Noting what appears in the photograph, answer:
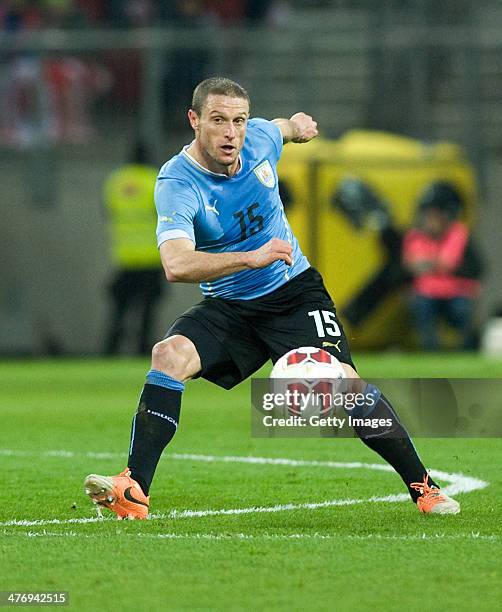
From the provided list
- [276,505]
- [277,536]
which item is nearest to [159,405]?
[276,505]

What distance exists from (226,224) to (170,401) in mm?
945

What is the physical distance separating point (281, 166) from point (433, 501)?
12.6 m

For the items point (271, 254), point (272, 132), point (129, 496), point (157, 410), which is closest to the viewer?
point (271, 254)

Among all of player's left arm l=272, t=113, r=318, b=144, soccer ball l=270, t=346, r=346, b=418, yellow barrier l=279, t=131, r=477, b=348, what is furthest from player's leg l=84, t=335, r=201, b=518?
yellow barrier l=279, t=131, r=477, b=348

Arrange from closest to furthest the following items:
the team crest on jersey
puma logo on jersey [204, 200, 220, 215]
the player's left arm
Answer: puma logo on jersey [204, 200, 220, 215] → the team crest on jersey → the player's left arm

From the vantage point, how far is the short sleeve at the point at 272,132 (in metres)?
A: 7.75

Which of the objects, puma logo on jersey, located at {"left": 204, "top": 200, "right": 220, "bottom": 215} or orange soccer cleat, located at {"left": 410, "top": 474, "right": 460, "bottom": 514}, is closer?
orange soccer cleat, located at {"left": 410, "top": 474, "right": 460, "bottom": 514}

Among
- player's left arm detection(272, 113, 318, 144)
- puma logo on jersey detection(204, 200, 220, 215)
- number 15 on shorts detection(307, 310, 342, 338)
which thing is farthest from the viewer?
player's left arm detection(272, 113, 318, 144)

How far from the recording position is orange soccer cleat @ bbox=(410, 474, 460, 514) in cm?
700

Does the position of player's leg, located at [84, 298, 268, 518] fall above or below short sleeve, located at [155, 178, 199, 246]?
below

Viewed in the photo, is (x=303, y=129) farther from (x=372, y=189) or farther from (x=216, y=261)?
(x=372, y=189)

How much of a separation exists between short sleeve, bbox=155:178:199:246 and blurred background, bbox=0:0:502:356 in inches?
465

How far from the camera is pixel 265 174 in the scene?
748 centimetres

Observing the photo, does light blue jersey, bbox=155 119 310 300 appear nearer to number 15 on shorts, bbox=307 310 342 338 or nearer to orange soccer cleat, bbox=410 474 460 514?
number 15 on shorts, bbox=307 310 342 338
